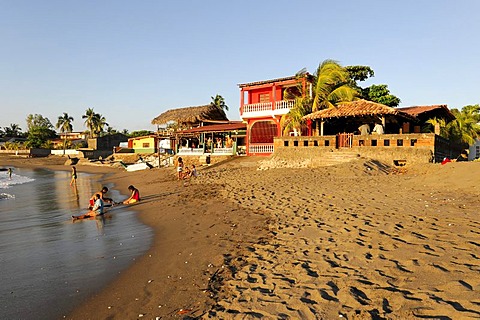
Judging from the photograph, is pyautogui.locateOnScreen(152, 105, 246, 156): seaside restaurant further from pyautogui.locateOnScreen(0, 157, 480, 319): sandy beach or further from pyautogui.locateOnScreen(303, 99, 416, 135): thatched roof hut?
pyautogui.locateOnScreen(0, 157, 480, 319): sandy beach

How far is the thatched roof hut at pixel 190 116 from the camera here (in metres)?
34.6

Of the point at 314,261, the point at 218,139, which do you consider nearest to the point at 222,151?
the point at 218,139

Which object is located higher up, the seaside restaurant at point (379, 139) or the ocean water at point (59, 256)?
the seaside restaurant at point (379, 139)

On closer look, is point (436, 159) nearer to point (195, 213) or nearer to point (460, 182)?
point (460, 182)

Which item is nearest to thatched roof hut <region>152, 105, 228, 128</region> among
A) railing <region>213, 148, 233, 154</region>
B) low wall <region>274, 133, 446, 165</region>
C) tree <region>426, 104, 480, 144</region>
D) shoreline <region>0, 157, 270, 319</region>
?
railing <region>213, 148, 233, 154</region>

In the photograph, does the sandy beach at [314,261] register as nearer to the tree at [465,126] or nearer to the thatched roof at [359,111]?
the thatched roof at [359,111]

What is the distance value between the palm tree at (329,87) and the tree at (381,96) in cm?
686

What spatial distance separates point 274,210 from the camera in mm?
8570

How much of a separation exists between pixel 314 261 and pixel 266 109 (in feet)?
70.1

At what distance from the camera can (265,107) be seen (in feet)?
83.3

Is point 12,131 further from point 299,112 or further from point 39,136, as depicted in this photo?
point 299,112

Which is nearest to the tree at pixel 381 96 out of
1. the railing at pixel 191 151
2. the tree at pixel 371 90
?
the tree at pixel 371 90

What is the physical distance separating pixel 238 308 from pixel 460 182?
388 inches

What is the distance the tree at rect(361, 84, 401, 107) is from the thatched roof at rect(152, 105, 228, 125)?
1706cm
